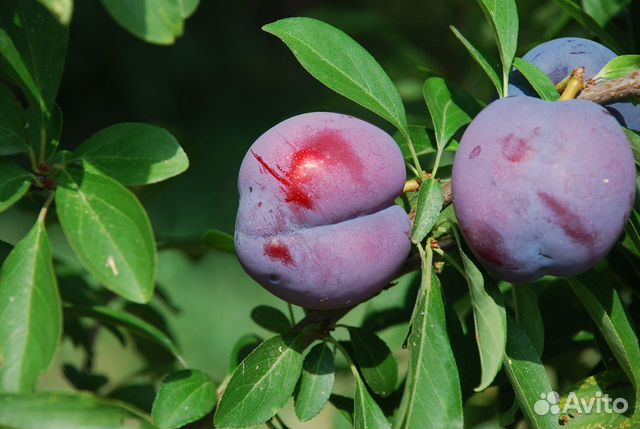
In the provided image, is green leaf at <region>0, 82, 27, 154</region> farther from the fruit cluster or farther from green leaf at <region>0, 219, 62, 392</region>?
the fruit cluster

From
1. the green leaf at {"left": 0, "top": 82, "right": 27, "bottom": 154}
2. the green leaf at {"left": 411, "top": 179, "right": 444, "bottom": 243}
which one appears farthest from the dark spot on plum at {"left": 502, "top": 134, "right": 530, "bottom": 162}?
the green leaf at {"left": 0, "top": 82, "right": 27, "bottom": 154}

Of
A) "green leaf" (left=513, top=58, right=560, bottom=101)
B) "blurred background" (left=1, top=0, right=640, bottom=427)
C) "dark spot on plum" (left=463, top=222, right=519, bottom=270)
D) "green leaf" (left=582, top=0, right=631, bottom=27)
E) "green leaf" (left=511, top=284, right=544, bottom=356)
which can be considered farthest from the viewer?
"blurred background" (left=1, top=0, right=640, bottom=427)

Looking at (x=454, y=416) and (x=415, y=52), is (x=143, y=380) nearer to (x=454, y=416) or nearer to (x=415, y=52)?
(x=454, y=416)

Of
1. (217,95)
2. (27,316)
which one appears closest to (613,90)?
(27,316)

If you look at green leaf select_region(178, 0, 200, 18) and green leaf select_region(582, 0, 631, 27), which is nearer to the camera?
green leaf select_region(178, 0, 200, 18)

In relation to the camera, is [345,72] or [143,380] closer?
[345,72]

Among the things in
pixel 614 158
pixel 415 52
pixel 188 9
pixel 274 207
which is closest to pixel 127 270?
pixel 274 207

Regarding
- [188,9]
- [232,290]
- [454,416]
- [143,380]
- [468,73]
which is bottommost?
[232,290]

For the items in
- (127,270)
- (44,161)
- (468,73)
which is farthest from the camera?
(468,73)
